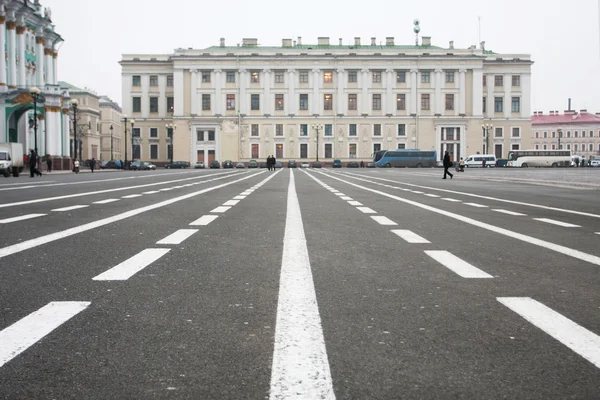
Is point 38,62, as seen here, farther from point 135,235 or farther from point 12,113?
point 135,235

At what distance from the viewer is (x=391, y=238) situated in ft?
26.9

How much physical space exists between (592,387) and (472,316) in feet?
4.43

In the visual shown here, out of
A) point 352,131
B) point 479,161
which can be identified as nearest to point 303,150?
point 352,131

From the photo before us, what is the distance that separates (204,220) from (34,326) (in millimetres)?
6611

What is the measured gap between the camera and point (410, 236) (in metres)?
8.40

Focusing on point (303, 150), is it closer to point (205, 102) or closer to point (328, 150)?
point (328, 150)

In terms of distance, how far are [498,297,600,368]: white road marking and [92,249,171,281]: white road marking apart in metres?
3.08

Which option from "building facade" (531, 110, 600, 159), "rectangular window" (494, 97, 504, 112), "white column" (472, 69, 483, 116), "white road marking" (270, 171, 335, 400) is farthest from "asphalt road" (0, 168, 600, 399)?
"building facade" (531, 110, 600, 159)

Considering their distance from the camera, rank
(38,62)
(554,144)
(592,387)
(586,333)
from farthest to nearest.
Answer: (554,144) < (38,62) < (586,333) < (592,387)

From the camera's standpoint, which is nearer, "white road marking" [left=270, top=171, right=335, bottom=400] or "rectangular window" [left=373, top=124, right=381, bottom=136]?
"white road marking" [left=270, top=171, right=335, bottom=400]

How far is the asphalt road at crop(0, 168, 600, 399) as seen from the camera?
2891 millimetres

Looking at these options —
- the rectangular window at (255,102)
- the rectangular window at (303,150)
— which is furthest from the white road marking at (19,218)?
the rectangular window at (255,102)

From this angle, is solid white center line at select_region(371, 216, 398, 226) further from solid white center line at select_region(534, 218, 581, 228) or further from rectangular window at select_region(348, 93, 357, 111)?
rectangular window at select_region(348, 93, 357, 111)

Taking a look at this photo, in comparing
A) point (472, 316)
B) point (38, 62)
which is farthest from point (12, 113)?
point (472, 316)
